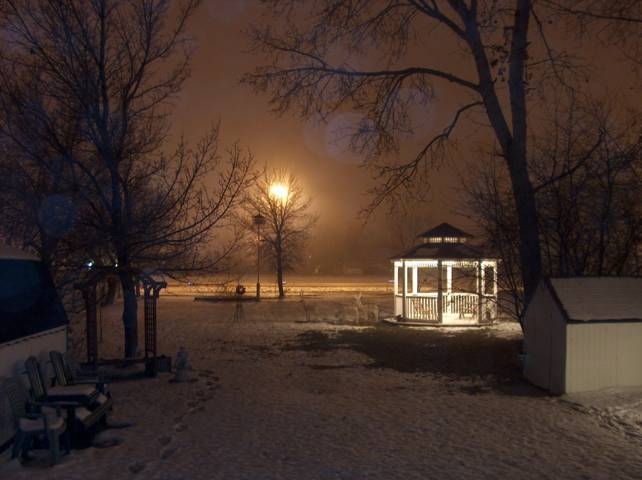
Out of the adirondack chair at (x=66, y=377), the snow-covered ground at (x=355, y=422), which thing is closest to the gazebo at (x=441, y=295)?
the snow-covered ground at (x=355, y=422)

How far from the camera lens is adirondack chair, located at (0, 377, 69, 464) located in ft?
22.4

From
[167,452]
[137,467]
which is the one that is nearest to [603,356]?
[167,452]

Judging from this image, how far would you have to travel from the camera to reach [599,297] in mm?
11633

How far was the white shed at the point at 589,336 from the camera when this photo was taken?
10961 millimetres

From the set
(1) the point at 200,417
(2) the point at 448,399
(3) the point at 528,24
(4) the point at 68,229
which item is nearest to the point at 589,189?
(3) the point at 528,24

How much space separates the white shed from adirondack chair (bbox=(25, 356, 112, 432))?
7.49m

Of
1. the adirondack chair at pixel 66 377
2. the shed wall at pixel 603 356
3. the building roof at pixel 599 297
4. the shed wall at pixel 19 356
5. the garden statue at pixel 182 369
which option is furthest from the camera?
the garden statue at pixel 182 369

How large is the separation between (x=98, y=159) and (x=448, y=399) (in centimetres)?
880

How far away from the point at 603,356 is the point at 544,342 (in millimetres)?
1126

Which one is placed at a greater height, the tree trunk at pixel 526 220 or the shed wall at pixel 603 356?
the tree trunk at pixel 526 220

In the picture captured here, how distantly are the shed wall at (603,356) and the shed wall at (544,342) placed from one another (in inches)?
6.9

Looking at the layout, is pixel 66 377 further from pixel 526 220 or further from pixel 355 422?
pixel 526 220

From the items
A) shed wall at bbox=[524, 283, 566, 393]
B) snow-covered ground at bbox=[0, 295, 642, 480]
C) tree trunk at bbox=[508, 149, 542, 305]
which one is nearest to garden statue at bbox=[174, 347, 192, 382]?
snow-covered ground at bbox=[0, 295, 642, 480]

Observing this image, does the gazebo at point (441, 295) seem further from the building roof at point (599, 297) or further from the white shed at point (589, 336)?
the white shed at point (589, 336)
